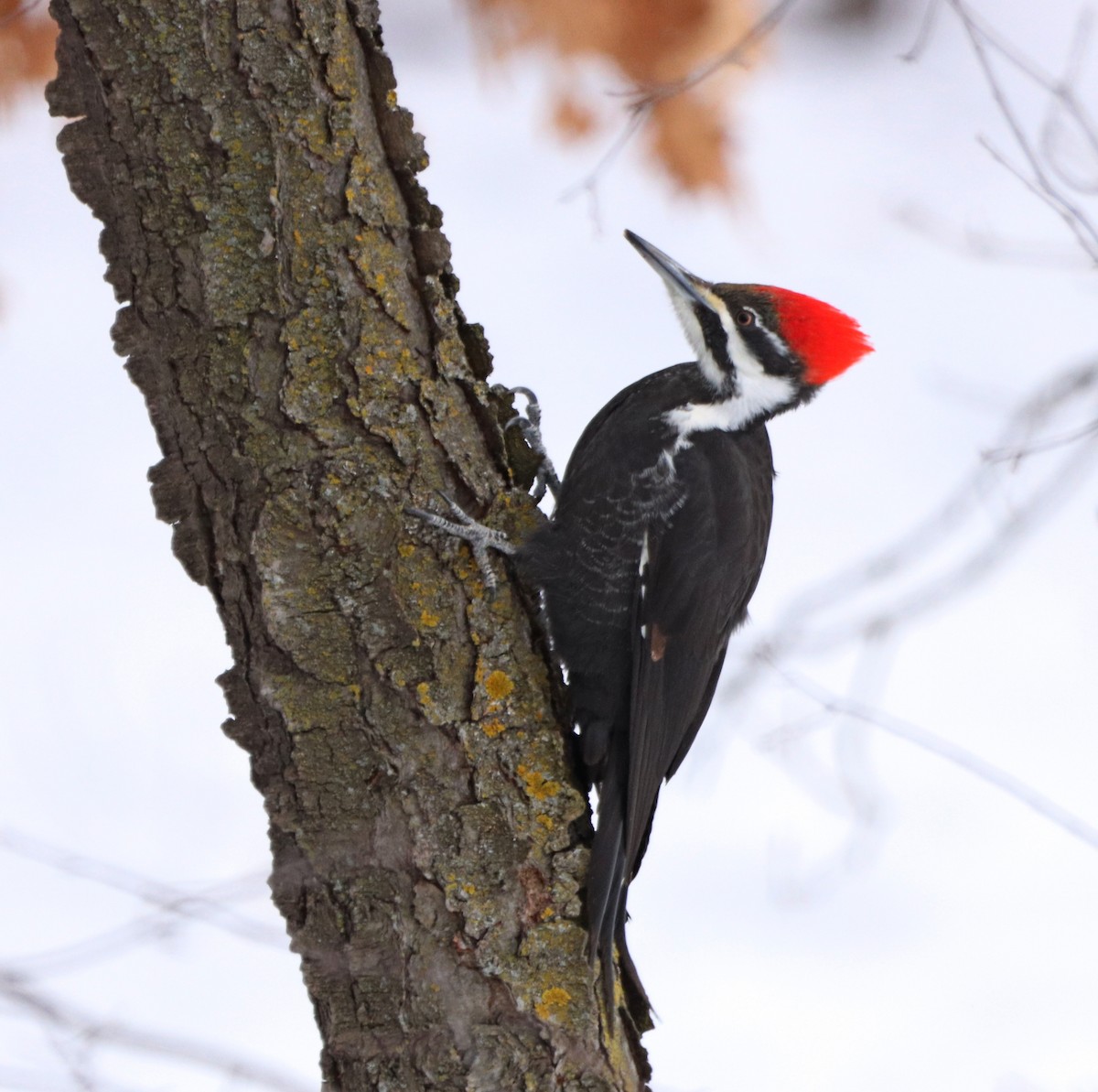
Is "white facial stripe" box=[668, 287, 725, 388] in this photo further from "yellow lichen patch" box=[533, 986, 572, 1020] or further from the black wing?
"yellow lichen patch" box=[533, 986, 572, 1020]

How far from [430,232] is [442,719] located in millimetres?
773

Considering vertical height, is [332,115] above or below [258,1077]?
above

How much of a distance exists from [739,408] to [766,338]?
19cm

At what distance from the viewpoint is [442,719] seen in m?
1.83

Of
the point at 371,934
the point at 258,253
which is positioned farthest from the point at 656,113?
the point at 371,934

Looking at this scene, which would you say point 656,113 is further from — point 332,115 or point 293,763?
point 293,763

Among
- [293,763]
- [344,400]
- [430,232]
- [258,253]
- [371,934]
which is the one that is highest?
[430,232]

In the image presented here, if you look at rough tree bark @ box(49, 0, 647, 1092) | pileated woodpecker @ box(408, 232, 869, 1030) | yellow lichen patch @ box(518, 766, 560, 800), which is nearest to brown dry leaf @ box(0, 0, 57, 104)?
rough tree bark @ box(49, 0, 647, 1092)

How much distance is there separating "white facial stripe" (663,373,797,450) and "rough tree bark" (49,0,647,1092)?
86 centimetres

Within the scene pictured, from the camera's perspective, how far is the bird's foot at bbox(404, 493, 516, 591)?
190 cm

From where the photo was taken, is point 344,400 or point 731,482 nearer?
point 344,400

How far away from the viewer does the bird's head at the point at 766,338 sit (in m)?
2.72

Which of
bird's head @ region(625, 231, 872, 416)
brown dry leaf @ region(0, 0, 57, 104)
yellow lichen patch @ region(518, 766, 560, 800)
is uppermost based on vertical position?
brown dry leaf @ region(0, 0, 57, 104)

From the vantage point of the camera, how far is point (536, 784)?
6.22 ft
